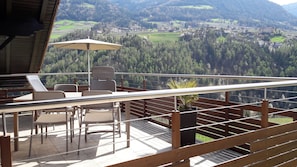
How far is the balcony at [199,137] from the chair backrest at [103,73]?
1.05 metres

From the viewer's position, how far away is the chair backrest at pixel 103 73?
19.7 feet

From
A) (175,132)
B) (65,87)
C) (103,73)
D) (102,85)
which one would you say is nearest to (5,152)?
(175,132)

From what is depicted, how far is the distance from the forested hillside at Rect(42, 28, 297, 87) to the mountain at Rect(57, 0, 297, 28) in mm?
9376

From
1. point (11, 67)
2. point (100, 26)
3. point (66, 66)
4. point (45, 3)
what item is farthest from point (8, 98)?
point (100, 26)

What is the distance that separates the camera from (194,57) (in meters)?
21.6

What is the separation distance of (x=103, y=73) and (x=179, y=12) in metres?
42.1

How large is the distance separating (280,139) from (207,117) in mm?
1928

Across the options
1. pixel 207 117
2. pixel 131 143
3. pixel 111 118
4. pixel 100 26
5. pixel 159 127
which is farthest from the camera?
pixel 100 26

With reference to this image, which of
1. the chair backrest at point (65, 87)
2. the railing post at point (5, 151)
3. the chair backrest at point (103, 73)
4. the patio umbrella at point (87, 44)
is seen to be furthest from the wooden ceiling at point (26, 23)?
the railing post at point (5, 151)

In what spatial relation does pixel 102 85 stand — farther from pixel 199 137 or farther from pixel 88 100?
pixel 88 100

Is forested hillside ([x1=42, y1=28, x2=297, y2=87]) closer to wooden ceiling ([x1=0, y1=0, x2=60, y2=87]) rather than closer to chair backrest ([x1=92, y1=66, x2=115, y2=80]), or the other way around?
wooden ceiling ([x1=0, y1=0, x2=60, y2=87])

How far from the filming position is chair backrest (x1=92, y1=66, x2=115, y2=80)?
601 cm

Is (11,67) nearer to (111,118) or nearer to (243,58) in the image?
(111,118)

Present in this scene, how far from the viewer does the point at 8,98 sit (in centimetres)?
632
